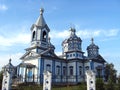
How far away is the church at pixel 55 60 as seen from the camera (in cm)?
3728

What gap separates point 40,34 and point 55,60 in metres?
5.77

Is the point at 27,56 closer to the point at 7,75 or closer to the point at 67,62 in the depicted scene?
the point at 67,62

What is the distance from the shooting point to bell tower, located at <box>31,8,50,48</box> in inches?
1600

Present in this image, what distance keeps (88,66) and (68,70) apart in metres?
4.12

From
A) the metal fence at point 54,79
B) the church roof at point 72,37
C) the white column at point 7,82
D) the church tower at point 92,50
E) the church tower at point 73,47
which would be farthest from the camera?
the church tower at point 92,50

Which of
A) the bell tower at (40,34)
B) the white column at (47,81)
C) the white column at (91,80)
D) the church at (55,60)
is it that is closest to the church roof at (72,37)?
the church at (55,60)

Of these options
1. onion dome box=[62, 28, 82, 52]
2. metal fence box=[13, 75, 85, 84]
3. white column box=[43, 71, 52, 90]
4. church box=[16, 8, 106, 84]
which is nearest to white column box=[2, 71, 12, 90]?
white column box=[43, 71, 52, 90]

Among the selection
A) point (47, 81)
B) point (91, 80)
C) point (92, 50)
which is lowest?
point (47, 81)

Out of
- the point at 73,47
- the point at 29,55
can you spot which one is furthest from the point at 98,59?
the point at 29,55

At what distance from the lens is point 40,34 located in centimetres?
4084

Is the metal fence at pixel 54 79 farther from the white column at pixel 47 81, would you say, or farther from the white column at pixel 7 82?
the white column at pixel 47 81

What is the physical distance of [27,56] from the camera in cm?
4031

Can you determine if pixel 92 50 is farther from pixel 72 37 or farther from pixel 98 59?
pixel 72 37

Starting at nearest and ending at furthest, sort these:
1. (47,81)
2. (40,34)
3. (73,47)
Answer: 1. (47,81)
2. (40,34)
3. (73,47)
